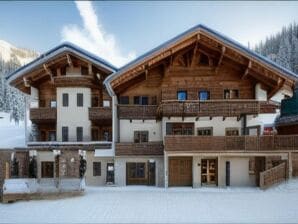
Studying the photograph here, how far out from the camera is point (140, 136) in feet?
74.6

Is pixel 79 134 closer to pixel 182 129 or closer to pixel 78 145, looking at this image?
pixel 78 145

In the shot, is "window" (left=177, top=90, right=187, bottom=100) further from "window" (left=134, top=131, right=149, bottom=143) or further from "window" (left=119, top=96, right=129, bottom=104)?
"window" (left=119, top=96, right=129, bottom=104)

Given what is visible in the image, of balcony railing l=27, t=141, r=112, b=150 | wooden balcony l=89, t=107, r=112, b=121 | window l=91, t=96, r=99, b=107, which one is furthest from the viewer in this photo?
window l=91, t=96, r=99, b=107

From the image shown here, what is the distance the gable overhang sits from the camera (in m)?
20.1

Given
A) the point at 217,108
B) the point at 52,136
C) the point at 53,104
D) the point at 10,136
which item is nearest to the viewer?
the point at 217,108

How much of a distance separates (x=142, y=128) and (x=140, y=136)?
0.67 m

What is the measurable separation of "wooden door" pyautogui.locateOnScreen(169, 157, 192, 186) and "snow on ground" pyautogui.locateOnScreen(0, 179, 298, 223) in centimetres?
241

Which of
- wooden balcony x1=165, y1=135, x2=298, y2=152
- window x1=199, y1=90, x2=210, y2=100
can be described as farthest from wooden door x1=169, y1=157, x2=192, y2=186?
window x1=199, y1=90, x2=210, y2=100

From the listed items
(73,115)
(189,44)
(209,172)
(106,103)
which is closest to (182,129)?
(209,172)

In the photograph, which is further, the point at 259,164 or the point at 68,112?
the point at 68,112

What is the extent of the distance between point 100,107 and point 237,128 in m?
11.4

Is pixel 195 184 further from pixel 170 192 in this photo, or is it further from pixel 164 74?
pixel 164 74

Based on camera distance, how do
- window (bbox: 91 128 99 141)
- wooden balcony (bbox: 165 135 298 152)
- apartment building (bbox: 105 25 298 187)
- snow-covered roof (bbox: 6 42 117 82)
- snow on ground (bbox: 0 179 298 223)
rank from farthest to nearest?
window (bbox: 91 128 99 141), snow-covered roof (bbox: 6 42 117 82), apartment building (bbox: 105 25 298 187), wooden balcony (bbox: 165 135 298 152), snow on ground (bbox: 0 179 298 223)

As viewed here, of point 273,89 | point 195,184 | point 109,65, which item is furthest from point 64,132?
point 273,89
